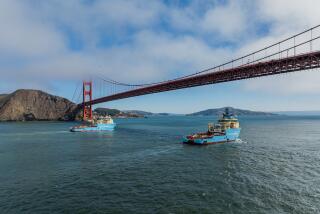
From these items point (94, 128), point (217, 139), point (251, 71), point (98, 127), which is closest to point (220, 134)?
point (217, 139)

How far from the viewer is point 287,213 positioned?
49.1 feet

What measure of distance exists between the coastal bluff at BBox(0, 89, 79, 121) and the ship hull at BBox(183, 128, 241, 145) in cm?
14205

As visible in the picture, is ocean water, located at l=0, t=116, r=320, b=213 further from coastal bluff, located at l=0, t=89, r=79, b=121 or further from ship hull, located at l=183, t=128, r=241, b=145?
coastal bluff, located at l=0, t=89, r=79, b=121

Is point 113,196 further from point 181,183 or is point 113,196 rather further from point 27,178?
point 27,178

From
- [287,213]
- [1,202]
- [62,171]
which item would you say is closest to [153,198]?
[287,213]

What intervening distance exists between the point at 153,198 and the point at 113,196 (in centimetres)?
342

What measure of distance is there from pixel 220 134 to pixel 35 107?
176904 millimetres

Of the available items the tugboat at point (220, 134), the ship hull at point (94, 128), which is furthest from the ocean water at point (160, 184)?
the ship hull at point (94, 128)

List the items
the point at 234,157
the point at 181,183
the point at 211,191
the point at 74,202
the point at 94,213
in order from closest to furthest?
the point at 94,213
the point at 74,202
the point at 211,191
the point at 181,183
the point at 234,157

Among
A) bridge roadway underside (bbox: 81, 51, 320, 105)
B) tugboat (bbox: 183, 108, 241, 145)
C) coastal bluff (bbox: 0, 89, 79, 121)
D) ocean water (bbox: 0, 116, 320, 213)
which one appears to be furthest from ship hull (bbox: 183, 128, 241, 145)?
coastal bluff (bbox: 0, 89, 79, 121)

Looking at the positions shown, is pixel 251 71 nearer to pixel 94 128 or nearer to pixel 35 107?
pixel 94 128

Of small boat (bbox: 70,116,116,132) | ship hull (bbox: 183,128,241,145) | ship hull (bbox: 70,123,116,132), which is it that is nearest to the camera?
ship hull (bbox: 183,128,241,145)

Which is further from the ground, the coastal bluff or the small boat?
the coastal bluff

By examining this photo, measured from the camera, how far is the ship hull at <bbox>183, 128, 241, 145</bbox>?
45.0m
